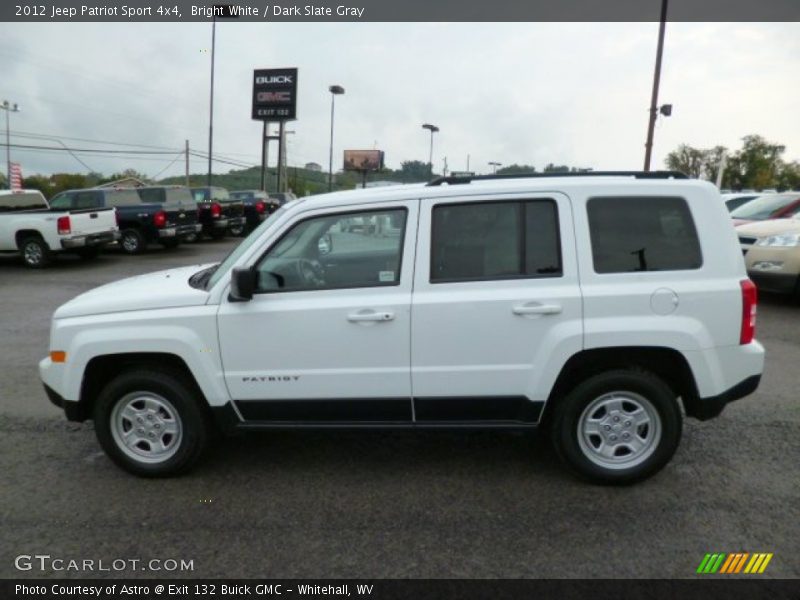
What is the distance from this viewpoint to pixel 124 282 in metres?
4.33

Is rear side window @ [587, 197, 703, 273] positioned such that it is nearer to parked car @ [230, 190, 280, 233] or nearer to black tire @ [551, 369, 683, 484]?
black tire @ [551, 369, 683, 484]

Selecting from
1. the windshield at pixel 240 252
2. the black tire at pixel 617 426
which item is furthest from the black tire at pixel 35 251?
the black tire at pixel 617 426

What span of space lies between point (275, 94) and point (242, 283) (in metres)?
47.0

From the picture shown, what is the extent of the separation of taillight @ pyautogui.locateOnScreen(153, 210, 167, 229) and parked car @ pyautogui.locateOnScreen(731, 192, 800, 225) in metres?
14.2

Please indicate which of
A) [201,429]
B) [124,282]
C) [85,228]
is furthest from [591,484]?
[85,228]

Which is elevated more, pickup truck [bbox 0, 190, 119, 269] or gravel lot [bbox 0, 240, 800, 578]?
pickup truck [bbox 0, 190, 119, 269]

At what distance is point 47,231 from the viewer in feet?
45.6

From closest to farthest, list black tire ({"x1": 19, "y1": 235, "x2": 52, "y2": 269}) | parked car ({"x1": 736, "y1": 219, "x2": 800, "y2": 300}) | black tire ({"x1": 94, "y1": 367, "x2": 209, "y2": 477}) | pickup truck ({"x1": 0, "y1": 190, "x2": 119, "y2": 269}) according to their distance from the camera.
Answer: black tire ({"x1": 94, "y1": 367, "x2": 209, "y2": 477})
parked car ({"x1": 736, "y1": 219, "x2": 800, "y2": 300})
pickup truck ({"x1": 0, "y1": 190, "x2": 119, "y2": 269})
black tire ({"x1": 19, "y1": 235, "x2": 52, "y2": 269})

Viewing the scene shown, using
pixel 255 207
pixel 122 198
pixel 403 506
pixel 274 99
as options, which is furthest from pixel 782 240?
pixel 274 99

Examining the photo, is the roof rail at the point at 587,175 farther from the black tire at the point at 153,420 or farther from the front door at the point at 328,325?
the black tire at the point at 153,420

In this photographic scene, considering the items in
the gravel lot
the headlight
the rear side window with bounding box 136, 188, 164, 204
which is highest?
the rear side window with bounding box 136, 188, 164, 204

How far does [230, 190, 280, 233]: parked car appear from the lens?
23.8 metres

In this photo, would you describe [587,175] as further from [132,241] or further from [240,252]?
[132,241]

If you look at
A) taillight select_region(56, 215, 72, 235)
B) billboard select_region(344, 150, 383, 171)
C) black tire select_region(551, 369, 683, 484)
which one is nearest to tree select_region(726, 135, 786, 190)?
billboard select_region(344, 150, 383, 171)
